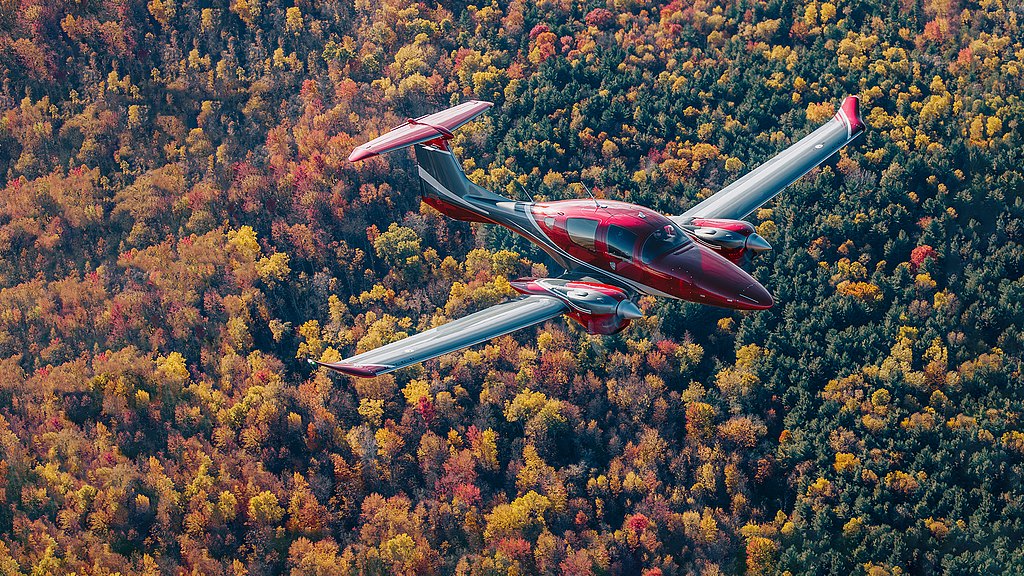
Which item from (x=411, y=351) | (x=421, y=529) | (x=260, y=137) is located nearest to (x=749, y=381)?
(x=421, y=529)

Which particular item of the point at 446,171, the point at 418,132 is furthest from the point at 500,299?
the point at 418,132

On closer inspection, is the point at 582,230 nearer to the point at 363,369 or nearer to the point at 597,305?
the point at 597,305

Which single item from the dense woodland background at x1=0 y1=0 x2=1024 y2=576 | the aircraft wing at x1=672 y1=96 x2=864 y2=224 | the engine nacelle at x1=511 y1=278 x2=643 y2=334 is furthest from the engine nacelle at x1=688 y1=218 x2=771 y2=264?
the dense woodland background at x1=0 y1=0 x2=1024 y2=576

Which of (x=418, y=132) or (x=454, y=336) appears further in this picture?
(x=418, y=132)

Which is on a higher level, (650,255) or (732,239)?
(732,239)

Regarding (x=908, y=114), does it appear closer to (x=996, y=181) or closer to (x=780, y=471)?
(x=996, y=181)

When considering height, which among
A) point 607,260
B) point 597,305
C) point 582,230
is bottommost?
point 597,305
